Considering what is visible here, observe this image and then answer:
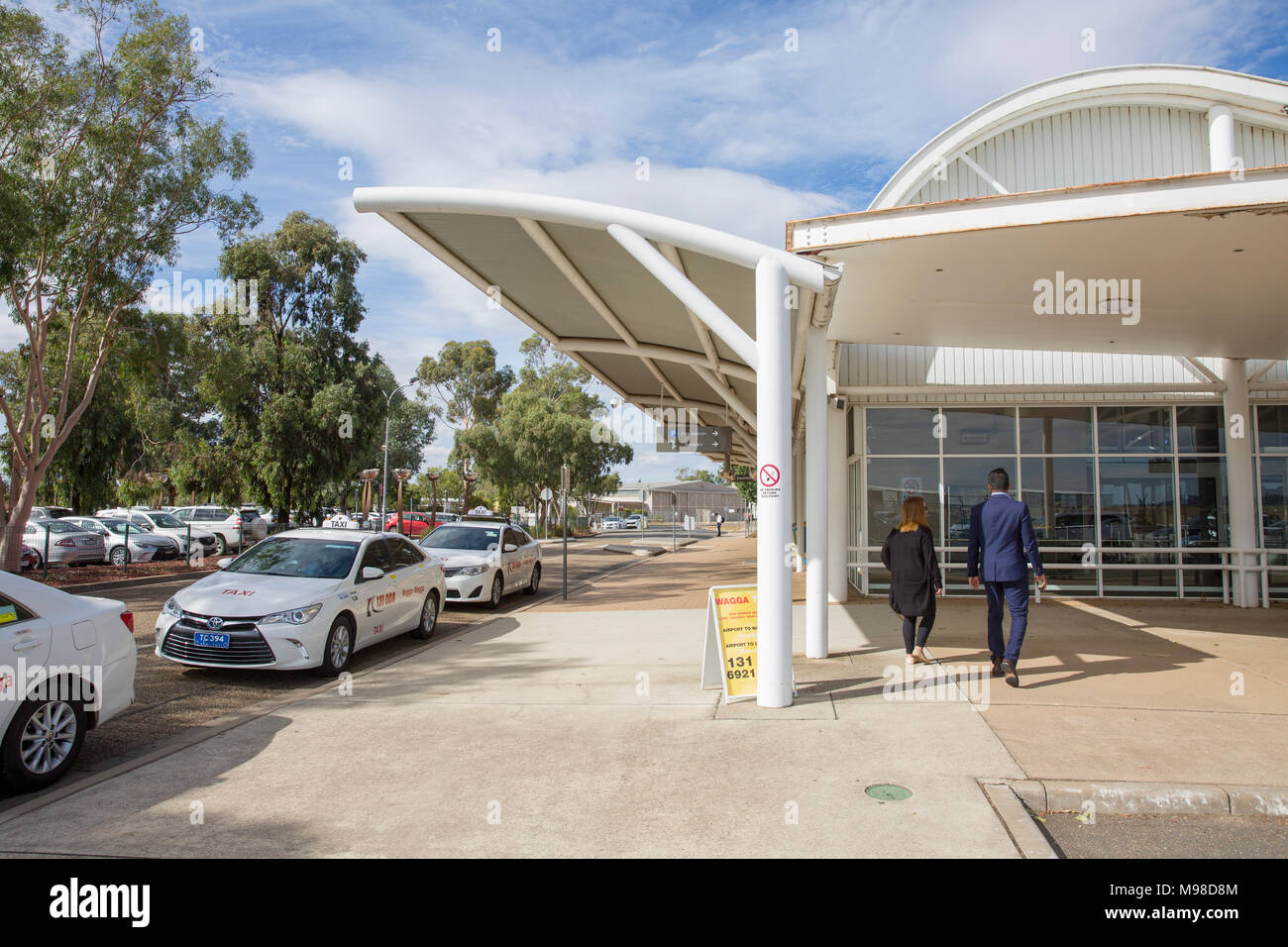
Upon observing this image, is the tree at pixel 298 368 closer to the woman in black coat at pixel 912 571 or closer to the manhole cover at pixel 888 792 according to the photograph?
the woman in black coat at pixel 912 571

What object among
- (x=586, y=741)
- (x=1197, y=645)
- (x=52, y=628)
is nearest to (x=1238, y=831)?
(x=586, y=741)

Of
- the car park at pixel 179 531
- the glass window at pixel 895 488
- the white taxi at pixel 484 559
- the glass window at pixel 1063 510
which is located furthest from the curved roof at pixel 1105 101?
the car park at pixel 179 531

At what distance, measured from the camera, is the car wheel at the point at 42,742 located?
4934 mm

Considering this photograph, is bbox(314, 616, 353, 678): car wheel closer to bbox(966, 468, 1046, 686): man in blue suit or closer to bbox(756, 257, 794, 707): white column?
bbox(756, 257, 794, 707): white column

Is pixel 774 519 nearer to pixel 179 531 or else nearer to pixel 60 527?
pixel 60 527

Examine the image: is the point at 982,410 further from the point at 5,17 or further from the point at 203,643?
the point at 5,17

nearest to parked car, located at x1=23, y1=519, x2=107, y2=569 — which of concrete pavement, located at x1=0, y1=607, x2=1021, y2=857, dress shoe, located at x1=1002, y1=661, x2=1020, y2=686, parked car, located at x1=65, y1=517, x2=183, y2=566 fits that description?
parked car, located at x1=65, y1=517, x2=183, y2=566

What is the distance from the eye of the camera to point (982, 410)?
14812 mm

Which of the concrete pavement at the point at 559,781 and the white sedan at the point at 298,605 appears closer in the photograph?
the concrete pavement at the point at 559,781

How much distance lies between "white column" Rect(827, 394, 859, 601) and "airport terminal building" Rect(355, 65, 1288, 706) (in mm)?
43

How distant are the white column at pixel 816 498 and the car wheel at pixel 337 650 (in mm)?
4807

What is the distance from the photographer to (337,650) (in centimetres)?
873

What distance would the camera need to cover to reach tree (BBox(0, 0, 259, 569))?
577 inches

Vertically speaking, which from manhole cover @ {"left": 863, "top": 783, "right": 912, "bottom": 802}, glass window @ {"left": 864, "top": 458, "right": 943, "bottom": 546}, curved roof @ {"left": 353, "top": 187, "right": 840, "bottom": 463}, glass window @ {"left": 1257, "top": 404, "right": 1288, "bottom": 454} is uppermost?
curved roof @ {"left": 353, "top": 187, "right": 840, "bottom": 463}
